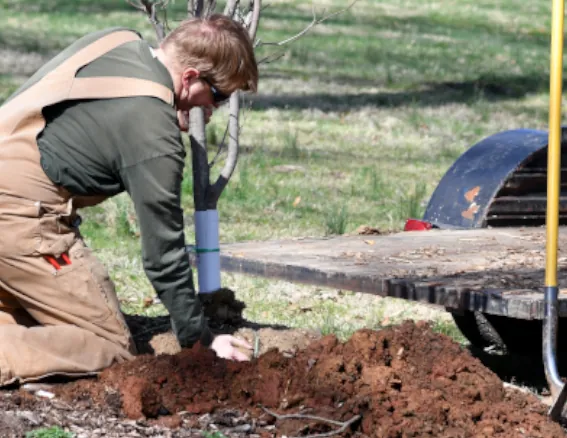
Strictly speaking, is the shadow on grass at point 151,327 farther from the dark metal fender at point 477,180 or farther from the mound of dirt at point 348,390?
the dark metal fender at point 477,180

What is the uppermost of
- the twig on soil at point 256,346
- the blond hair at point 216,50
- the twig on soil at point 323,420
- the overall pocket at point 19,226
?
the blond hair at point 216,50

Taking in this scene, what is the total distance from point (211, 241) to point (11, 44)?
13.6 m

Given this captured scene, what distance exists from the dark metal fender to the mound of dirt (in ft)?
5.90

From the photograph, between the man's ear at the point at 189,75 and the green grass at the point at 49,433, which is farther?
the man's ear at the point at 189,75

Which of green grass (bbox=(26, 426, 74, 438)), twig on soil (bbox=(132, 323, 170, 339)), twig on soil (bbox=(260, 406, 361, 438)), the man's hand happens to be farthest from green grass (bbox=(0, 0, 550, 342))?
green grass (bbox=(26, 426, 74, 438))

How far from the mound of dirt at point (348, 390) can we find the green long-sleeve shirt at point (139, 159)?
0.95ft

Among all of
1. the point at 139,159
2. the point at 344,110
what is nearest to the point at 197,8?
the point at 139,159

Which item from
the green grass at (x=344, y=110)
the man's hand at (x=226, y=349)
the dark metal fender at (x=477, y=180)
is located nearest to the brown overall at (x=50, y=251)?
the man's hand at (x=226, y=349)

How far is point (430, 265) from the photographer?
4801 millimetres

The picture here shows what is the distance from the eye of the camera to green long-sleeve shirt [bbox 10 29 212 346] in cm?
402

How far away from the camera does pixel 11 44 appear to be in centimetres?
1764

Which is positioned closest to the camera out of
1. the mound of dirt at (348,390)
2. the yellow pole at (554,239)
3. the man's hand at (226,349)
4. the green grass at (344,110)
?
the mound of dirt at (348,390)

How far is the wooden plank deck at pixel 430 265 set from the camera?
4168 mm

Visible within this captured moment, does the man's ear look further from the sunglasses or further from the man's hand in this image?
the man's hand
